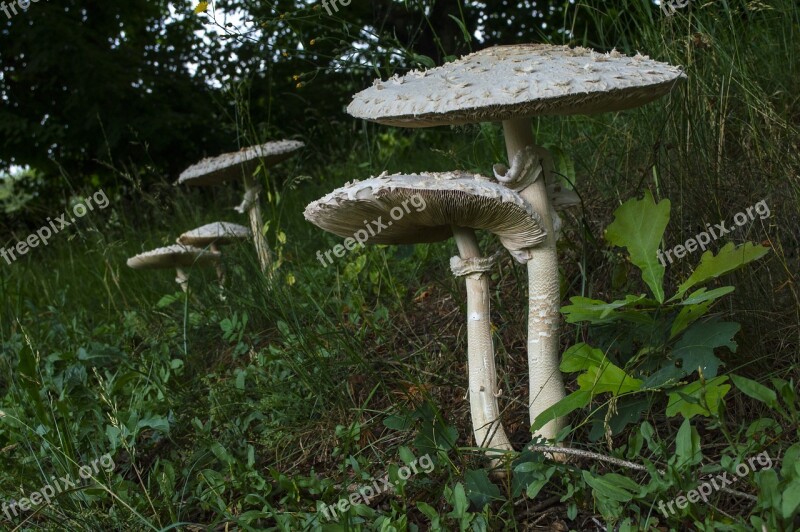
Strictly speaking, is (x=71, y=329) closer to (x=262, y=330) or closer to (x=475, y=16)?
(x=262, y=330)

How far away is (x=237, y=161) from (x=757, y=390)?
3466 millimetres

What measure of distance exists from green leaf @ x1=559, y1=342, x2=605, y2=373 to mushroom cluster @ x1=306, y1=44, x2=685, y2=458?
0.18 m

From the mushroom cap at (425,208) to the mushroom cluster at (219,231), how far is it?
64.3 inches

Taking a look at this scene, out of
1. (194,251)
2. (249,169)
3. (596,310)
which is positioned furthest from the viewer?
(249,169)

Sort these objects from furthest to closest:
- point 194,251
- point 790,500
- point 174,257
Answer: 1. point 174,257
2. point 194,251
3. point 790,500

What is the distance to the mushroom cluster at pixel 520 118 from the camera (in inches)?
79.2

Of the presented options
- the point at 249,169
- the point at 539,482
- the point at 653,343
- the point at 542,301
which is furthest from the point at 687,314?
the point at 249,169

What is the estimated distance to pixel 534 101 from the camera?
2.00 m

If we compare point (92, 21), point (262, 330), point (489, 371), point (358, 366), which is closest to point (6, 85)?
point (92, 21)

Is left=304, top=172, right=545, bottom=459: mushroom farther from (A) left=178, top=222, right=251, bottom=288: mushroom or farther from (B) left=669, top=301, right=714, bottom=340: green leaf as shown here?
(A) left=178, top=222, right=251, bottom=288: mushroom

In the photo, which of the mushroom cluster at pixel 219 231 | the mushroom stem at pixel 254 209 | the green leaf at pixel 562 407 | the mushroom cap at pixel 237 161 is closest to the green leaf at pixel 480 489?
the green leaf at pixel 562 407

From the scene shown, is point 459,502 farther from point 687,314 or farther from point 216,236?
point 216,236

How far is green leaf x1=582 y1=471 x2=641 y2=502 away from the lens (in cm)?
197

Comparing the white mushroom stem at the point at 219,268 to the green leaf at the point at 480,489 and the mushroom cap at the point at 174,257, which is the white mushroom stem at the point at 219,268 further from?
the green leaf at the point at 480,489
